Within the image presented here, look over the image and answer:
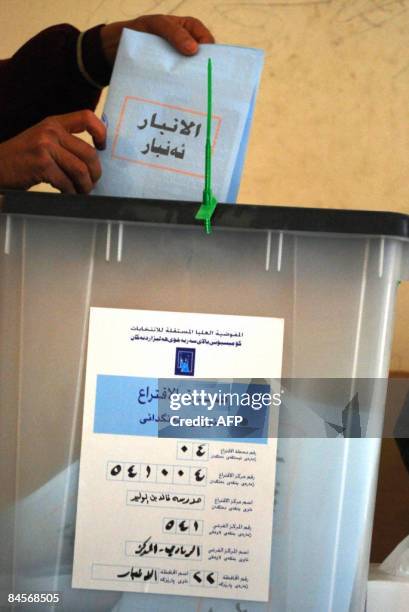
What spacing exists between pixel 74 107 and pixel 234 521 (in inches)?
25.8

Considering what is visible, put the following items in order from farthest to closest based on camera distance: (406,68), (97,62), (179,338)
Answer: (406,68)
(97,62)
(179,338)

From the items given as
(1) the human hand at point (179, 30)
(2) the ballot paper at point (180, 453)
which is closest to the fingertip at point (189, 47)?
(1) the human hand at point (179, 30)

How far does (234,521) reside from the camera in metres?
0.64

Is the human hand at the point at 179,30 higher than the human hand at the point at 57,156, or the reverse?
the human hand at the point at 179,30

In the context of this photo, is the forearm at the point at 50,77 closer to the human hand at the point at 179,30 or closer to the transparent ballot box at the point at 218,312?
the human hand at the point at 179,30

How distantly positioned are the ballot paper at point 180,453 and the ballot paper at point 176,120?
0.12 m

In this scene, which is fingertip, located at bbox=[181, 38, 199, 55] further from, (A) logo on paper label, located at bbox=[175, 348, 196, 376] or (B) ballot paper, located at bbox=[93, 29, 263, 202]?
(A) logo on paper label, located at bbox=[175, 348, 196, 376]

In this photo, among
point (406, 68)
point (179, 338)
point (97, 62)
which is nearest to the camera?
point (179, 338)

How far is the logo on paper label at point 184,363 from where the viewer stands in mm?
631

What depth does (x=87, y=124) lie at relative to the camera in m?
0.69

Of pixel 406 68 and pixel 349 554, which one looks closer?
pixel 349 554

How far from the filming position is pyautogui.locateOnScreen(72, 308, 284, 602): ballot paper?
63 centimetres

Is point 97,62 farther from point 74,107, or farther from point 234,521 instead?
point 234,521

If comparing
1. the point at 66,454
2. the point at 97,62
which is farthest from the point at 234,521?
the point at 97,62
